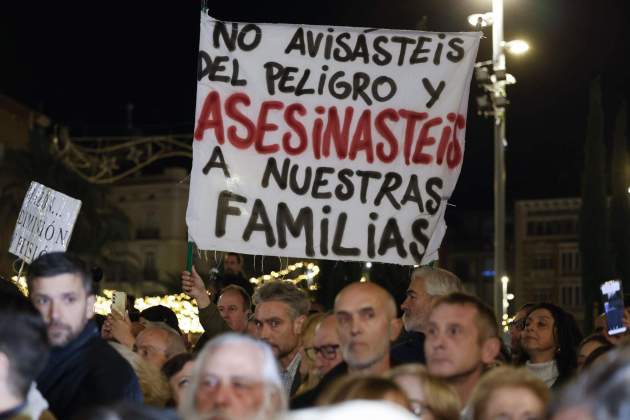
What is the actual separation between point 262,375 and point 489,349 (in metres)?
2.13

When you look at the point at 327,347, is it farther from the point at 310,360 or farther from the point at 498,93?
the point at 498,93

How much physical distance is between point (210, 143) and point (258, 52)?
69cm

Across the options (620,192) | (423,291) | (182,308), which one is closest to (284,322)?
(423,291)

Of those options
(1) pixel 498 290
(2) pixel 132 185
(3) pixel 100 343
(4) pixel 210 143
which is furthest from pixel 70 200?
(2) pixel 132 185

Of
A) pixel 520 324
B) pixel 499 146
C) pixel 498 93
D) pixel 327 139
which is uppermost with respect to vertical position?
pixel 498 93

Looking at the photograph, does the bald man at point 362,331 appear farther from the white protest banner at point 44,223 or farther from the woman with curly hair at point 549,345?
the white protest banner at point 44,223

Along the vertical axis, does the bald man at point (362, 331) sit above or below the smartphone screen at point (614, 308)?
below

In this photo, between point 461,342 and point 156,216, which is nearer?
point 461,342

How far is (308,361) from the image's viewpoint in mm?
6598

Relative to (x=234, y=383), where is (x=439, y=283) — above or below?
above

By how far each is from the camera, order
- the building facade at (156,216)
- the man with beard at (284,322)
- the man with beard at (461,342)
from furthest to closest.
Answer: the building facade at (156,216)
the man with beard at (284,322)
the man with beard at (461,342)

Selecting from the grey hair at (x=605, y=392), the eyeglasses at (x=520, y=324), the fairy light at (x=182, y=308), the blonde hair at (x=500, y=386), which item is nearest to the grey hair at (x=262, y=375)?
the blonde hair at (x=500, y=386)

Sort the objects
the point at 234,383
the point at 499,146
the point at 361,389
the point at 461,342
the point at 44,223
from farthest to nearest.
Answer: the point at 499,146 → the point at 44,223 → the point at 461,342 → the point at 361,389 → the point at 234,383

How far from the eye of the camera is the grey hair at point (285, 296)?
23.5 feet
